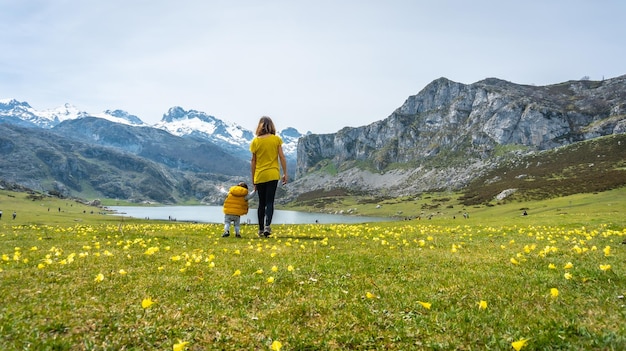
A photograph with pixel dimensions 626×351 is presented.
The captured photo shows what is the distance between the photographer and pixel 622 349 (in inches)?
171

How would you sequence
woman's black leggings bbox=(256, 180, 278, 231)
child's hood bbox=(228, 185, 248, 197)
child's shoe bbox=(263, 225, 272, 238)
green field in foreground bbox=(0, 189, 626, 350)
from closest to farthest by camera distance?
green field in foreground bbox=(0, 189, 626, 350) → woman's black leggings bbox=(256, 180, 278, 231) → child's shoe bbox=(263, 225, 272, 238) → child's hood bbox=(228, 185, 248, 197)

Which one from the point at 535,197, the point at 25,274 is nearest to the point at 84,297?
the point at 25,274

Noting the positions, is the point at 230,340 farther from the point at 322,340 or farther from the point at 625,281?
the point at 625,281

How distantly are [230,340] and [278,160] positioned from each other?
13001 millimetres

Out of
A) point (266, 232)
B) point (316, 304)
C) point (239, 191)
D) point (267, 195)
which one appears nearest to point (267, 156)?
point (267, 195)

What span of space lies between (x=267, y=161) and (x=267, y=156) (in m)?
0.25

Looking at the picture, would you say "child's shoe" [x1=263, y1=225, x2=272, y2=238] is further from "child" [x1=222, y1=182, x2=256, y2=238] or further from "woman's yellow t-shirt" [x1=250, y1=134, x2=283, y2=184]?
"woman's yellow t-shirt" [x1=250, y1=134, x2=283, y2=184]

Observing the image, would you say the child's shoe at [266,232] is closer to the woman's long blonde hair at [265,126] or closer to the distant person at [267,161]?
the distant person at [267,161]

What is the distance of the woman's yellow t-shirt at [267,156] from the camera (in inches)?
681

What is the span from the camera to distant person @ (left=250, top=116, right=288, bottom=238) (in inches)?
682

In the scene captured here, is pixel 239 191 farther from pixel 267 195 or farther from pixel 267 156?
pixel 267 156

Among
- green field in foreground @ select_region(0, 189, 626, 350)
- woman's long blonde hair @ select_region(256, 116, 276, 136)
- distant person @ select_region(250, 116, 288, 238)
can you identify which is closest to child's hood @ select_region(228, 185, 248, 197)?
distant person @ select_region(250, 116, 288, 238)

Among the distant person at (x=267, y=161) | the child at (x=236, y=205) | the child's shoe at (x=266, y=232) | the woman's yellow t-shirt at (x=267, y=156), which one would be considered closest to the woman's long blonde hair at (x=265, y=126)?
the distant person at (x=267, y=161)

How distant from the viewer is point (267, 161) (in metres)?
17.4
